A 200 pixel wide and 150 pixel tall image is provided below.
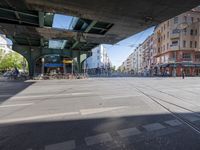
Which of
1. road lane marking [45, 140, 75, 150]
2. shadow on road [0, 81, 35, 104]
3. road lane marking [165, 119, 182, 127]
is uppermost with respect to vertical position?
shadow on road [0, 81, 35, 104]

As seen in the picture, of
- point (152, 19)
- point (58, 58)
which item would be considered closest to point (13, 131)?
point (152, 19)

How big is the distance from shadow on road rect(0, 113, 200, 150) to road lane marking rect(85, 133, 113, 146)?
6 cm

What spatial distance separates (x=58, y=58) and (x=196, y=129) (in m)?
42.8

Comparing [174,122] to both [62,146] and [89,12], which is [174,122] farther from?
[89,12]

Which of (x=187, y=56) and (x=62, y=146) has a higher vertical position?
(x=187, y=56)

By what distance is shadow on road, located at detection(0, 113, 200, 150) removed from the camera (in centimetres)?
391

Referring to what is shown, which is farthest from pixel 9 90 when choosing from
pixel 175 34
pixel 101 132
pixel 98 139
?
pixel 175 34

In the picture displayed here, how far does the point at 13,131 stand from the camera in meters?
4.82

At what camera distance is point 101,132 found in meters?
4.76

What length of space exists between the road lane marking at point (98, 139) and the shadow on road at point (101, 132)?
59 mm

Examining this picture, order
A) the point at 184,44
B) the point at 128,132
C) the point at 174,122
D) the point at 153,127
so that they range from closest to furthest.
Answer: the point at 128,132, the point at 153,127, the point at 174,122, the point at 184,44

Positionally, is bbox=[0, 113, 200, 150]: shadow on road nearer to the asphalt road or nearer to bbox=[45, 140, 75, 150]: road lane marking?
the asphalt road

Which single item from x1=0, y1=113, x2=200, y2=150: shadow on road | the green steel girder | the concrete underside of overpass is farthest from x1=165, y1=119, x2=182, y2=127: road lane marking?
the green steel girder

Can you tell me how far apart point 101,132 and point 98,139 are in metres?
0.48
